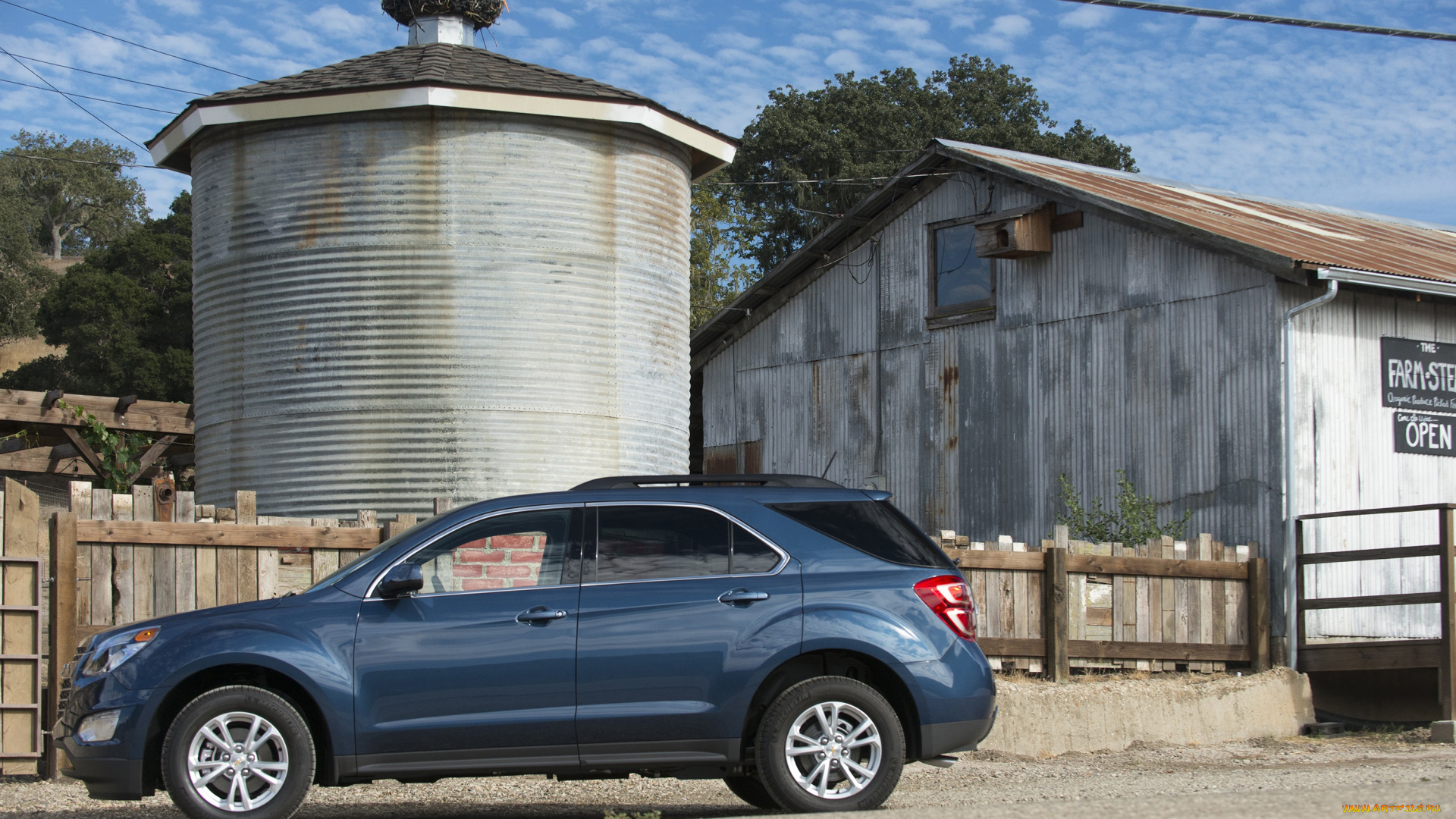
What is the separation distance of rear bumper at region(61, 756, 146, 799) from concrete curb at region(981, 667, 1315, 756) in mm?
6735

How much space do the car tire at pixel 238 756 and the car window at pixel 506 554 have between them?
93 cm

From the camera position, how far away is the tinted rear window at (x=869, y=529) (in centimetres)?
769

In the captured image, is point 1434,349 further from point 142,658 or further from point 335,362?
point 142,658

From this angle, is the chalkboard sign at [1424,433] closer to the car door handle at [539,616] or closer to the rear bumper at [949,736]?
the rear bumper at [949,736]

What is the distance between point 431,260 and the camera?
13.5 meters

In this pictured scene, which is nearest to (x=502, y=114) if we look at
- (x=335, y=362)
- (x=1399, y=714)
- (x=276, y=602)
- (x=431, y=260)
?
(x=431, y=260)

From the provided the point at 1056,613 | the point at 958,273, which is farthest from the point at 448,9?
the point at 1056,613

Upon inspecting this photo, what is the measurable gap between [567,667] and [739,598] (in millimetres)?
914

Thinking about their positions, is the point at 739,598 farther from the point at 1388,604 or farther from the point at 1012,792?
the point at 1388,604

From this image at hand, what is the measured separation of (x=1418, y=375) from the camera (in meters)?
16.1

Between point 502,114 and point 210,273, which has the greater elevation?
point 502,114

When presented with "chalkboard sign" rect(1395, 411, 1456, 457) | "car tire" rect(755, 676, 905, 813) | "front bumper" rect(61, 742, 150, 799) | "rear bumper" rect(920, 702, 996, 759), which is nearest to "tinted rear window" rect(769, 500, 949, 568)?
"car tire" rect(755, 676, 905, 813)

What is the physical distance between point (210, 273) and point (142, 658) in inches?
308

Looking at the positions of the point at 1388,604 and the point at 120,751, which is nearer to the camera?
the point at 120,751
